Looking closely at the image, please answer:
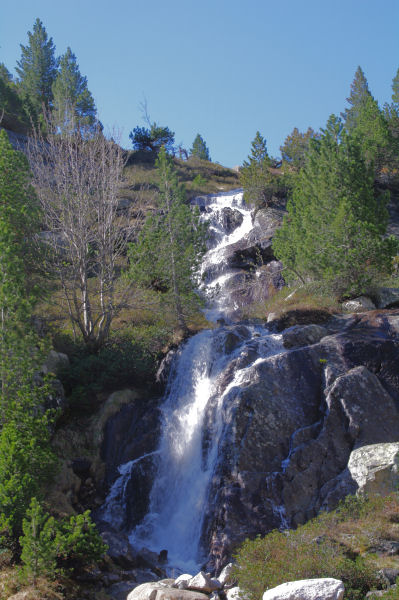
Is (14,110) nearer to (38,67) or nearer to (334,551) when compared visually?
(38,67)

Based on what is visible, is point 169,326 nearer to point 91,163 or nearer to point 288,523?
point 91,163

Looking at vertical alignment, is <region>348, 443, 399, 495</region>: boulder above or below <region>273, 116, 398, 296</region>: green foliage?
below

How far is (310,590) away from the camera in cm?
732

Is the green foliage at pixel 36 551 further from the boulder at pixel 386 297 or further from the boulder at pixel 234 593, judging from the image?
the boulder at pixel 386 297

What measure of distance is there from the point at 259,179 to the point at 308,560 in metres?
31.1

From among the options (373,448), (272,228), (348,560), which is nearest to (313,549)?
(348,560)

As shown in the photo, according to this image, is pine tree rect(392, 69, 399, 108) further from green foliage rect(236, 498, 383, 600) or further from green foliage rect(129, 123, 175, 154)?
green foliage rect(236, 498, 383, 600)

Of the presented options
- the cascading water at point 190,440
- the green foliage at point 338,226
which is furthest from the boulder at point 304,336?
the green foliage at point 338,226

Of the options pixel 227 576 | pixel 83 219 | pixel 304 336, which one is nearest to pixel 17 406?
pixel 227 576

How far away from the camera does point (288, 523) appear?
11391mm

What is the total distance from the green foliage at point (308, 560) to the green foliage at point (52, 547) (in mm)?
3044

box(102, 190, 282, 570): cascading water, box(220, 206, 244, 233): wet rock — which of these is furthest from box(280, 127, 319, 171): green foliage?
box(102, 190, 282, 570): cascading water

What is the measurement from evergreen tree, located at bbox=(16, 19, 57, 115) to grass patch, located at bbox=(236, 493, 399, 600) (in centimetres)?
5271

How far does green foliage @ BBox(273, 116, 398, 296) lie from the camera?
19.0 meters
